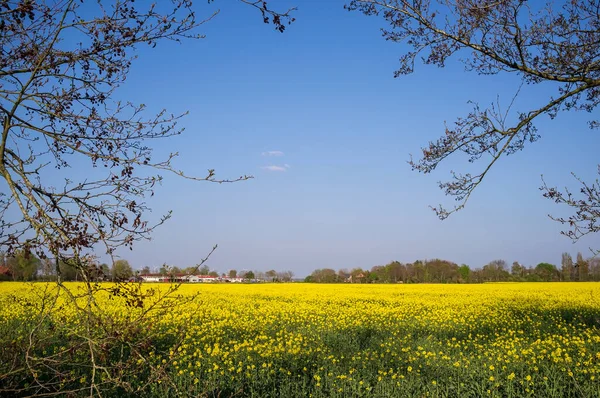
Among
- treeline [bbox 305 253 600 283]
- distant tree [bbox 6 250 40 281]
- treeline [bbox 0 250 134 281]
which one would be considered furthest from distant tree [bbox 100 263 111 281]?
treeline [bbox 305 253 600 283]

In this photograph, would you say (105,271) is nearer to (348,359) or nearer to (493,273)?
(348,359)

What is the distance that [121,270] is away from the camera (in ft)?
9.22

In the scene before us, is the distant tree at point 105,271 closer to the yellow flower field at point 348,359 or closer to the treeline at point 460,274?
the yellow flower field at point 348,359

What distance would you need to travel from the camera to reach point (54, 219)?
112 inches

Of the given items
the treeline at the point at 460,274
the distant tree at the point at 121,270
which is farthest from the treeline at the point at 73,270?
the treeline at the point at 460,274

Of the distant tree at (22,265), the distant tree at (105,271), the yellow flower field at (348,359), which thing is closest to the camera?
the distant tree at (105,271)

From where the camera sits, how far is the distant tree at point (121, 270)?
9.01 feet

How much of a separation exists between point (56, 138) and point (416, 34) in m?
5.51

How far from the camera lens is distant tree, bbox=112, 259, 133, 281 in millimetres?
2746

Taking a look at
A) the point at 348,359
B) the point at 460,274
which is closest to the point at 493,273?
the point at 460,274

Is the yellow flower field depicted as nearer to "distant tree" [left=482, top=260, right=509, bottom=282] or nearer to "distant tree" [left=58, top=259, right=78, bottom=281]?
"distant tree" [left=58, top=259, right=78, bottom=281]

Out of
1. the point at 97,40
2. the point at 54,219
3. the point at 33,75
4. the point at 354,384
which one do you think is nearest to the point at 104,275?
the point at 54,219

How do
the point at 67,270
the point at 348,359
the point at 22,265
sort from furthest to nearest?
the point at 348,359
the point at 22,265
the point at 67,270

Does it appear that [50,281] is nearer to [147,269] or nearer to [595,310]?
[147,269]
